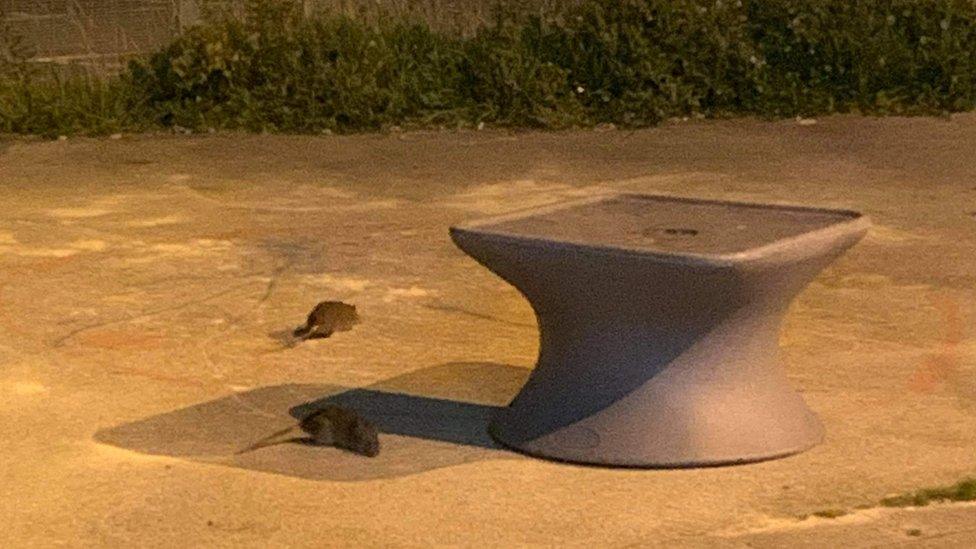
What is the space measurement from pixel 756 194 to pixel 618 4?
3183mm

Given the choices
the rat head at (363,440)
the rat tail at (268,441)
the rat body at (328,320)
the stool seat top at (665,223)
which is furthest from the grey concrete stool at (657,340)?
the rat body at (328,320)

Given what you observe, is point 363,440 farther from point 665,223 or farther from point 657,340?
point 665,223

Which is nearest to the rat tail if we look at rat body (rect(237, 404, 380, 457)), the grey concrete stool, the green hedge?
rat body (rect(237, 404, 380, 457))

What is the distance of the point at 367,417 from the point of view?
20.2ft

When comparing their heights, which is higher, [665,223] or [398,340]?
[665,223]

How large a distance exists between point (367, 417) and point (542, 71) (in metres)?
6.40

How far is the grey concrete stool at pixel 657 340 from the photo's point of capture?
5555mm

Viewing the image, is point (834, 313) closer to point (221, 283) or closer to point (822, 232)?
point (822, 232)

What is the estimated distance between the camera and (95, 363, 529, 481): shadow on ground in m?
5.70

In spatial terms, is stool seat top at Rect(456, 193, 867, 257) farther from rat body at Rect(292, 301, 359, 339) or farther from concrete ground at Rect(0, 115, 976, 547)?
rat body at Rect(292, 301, 359, 339)

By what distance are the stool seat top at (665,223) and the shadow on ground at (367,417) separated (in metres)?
0.64

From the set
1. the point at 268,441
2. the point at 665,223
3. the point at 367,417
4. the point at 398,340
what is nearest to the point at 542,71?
the point at 398,340

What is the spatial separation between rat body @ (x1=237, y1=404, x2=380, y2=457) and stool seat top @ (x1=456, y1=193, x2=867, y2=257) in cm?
65

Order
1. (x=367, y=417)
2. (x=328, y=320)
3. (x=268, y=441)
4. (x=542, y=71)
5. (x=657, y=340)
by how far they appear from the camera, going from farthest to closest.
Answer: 1. (x=542, y=71)
2. (x=328, y=320)
3. (x=367, y=417)
4. (x=268, y=441)
5. (x=657, y=340)
